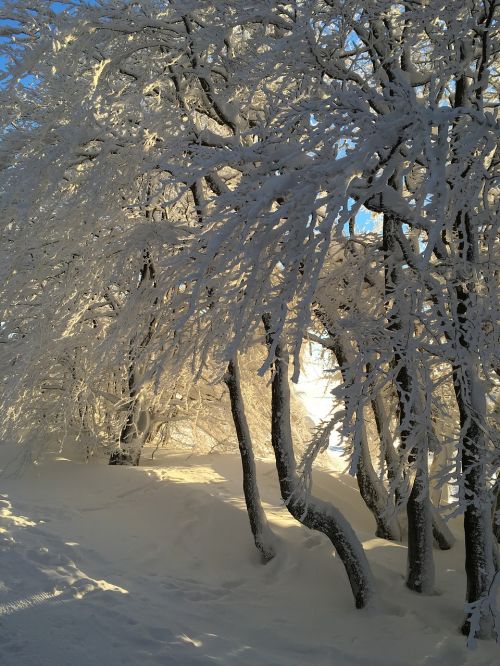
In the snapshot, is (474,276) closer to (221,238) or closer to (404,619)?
(221,238)

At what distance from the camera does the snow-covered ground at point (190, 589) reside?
4.54 metres

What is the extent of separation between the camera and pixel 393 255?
5609 millimetres

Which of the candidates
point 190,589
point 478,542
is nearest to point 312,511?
point 190,589

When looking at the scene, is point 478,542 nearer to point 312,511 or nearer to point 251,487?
point 312,511

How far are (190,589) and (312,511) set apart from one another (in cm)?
167

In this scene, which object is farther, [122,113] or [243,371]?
[243,371]

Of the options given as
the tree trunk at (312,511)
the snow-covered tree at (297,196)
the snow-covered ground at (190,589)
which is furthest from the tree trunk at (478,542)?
the tree trunk at (312,511)

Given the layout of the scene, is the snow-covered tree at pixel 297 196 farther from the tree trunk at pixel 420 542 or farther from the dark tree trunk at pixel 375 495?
the dark tree trunk at pixel 375 495

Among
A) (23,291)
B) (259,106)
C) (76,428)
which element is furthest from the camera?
(76,428)

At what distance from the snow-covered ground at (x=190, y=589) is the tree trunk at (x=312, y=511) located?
30cm

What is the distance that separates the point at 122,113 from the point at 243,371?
15.6 ft

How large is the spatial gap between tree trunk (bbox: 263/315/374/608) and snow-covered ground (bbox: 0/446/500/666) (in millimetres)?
305

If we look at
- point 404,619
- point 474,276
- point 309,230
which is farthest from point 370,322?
point 404,619

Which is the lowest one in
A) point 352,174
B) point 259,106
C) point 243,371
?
point 243,371
